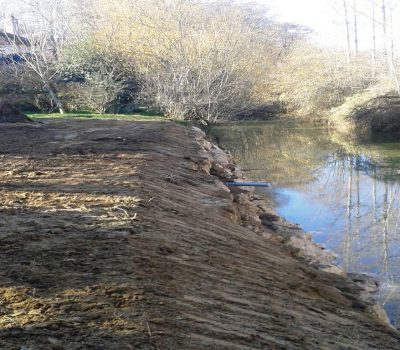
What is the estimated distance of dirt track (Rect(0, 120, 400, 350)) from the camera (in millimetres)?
3443

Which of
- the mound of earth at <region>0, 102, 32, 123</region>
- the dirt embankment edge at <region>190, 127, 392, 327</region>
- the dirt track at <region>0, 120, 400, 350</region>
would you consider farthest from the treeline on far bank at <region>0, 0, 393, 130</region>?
the dirt track at <region>0, 120, 400, 350</region>

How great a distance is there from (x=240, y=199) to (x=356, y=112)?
63.3 feet

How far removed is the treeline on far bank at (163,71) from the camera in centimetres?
2695

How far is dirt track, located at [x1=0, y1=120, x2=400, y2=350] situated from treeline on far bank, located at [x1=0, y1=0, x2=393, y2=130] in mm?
18580

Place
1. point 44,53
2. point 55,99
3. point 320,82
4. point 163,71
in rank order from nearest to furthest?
point 55,99 < point 44,53 < point 163,71 < point 320,82

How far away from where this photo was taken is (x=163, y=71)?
28.5 m

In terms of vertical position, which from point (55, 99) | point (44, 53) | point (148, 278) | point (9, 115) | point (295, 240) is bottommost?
point (295, 240)

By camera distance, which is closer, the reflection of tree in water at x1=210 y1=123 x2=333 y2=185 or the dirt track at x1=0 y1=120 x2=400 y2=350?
the dirt track at x1=0 y1=120 x2=400 y2=350

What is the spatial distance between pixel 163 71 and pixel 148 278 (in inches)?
991

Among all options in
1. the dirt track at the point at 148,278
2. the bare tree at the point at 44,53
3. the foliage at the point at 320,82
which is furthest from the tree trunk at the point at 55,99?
the dirt track at the point at 148,278

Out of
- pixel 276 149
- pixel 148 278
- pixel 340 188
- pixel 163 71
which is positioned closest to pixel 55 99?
pixel 163 71

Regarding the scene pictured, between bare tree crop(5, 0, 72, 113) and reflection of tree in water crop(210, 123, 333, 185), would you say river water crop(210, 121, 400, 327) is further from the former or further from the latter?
bare tree crop(5, 0, 72, 113)

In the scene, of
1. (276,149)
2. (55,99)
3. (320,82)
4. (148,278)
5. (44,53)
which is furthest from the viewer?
(320,82)

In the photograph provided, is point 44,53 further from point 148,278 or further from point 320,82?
point 148,278
